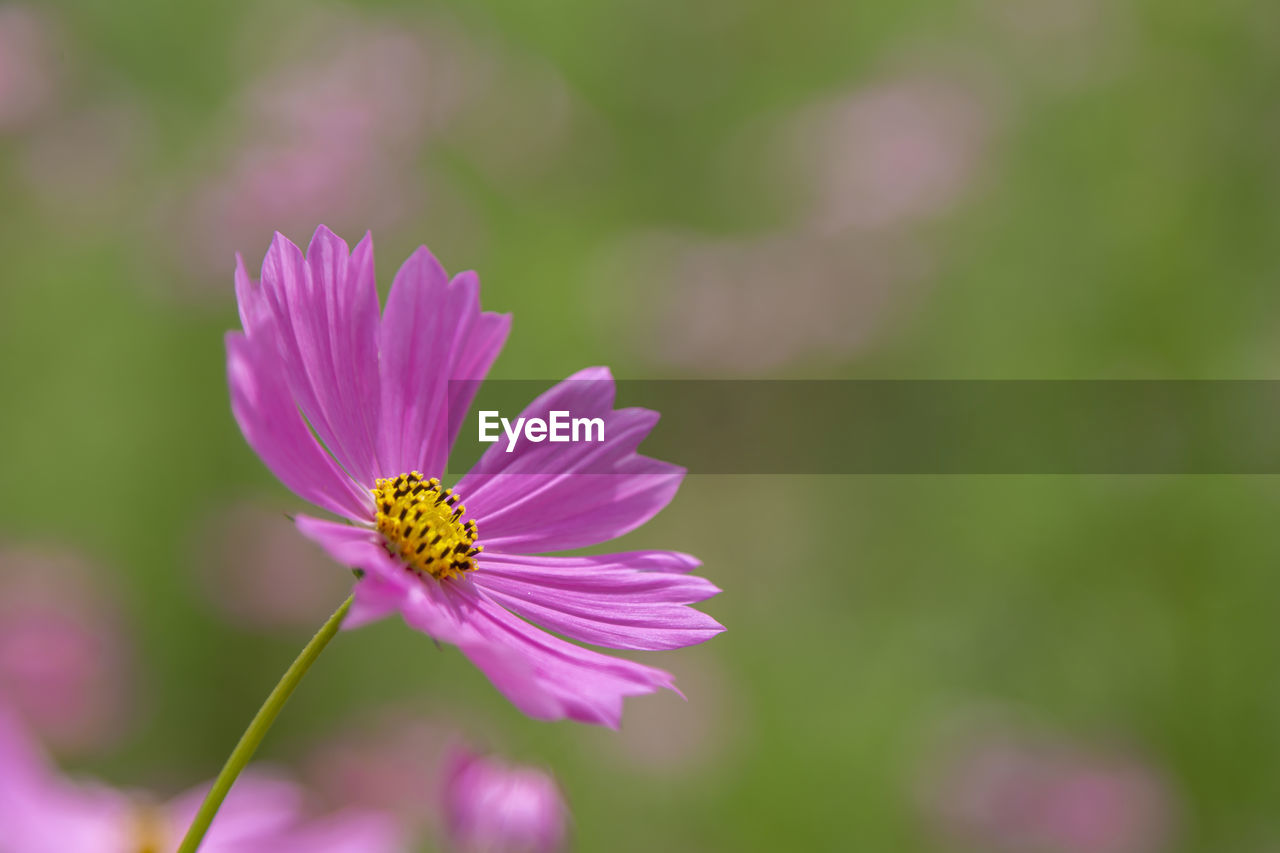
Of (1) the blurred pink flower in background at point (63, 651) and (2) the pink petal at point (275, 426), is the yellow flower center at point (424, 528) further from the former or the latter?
(1) the blurred pink flower in background at point (63, 651)

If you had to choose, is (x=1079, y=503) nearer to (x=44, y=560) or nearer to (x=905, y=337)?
(x=905, y=337)

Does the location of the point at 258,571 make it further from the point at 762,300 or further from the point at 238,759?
the point at 238,759

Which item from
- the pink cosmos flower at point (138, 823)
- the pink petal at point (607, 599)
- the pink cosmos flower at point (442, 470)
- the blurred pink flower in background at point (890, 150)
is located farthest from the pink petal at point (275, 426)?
the blurred pink flower in background at point (890, 150)

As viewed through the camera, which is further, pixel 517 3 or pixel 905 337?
pixel 517 3

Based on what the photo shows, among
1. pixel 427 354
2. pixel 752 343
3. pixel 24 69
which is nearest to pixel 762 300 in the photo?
pixel 752 343

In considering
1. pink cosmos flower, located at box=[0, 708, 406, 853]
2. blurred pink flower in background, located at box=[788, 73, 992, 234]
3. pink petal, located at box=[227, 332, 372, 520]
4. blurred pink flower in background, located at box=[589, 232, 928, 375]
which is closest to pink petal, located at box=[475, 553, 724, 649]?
pink petal, located at box=[227, 332, 372, 520]

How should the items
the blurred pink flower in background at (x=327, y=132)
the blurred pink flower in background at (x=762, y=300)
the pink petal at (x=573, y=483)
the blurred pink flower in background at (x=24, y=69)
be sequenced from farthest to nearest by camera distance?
the blurred pink flower in background at (x=762, y=300) < the blurred pink flower in background at (x=327, y=132) < the blurred pink flower in background at (x=24, y=69) < the pink petal at (x=573, y=483)

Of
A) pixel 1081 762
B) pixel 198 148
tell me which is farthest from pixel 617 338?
pixel 1081 762
